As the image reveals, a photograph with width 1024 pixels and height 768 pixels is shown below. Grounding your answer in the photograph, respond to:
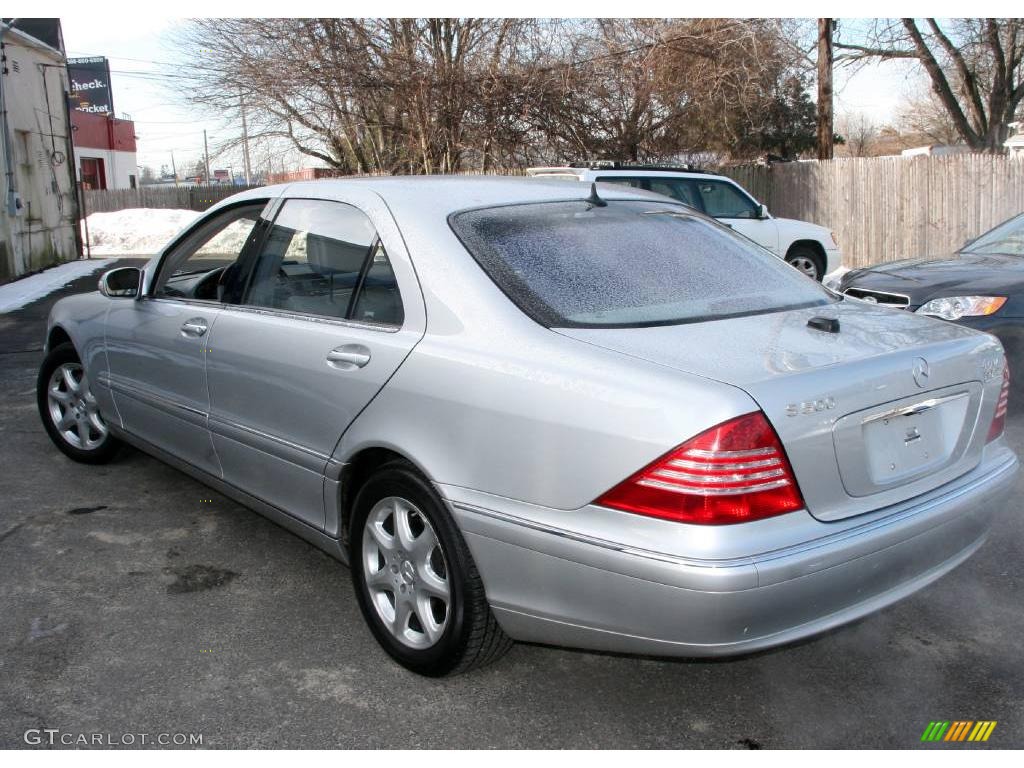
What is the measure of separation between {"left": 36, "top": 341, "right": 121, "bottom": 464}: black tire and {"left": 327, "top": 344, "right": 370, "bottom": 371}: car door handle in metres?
2.48

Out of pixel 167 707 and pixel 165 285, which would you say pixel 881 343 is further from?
pixel 165 285

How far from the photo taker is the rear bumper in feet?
7.78

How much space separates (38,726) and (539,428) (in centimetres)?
169

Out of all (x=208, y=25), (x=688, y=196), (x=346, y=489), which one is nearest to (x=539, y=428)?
(x=346, y=489)

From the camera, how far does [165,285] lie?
4566 millimetres

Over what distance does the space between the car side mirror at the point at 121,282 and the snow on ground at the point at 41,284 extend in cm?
850

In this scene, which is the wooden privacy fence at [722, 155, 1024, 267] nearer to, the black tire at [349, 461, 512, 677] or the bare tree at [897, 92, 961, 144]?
the black tire at [349, 461, 512, 677]

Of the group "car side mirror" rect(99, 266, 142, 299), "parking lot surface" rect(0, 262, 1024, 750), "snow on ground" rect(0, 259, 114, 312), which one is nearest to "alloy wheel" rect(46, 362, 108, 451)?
"car side mirror" rect(99, 266, 142, 299)

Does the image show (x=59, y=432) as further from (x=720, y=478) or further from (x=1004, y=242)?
(x=1004, y=242)

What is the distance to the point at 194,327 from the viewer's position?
13.3ft

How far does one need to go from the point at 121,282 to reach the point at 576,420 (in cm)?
314

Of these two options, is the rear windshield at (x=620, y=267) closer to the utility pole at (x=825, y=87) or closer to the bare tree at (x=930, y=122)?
the utility pole at (x=825, y=87)

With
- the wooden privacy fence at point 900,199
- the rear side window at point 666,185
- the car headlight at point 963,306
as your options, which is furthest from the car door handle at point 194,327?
the wooden privacy fence at point 900,199

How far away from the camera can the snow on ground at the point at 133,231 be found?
25750 mm
